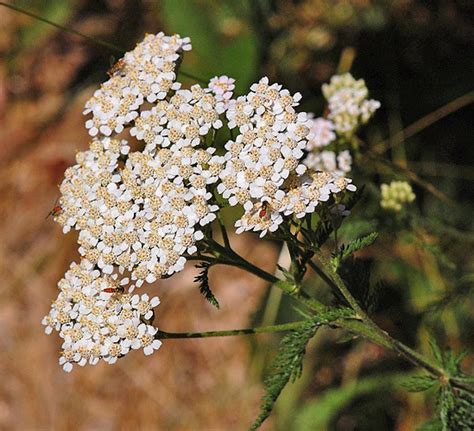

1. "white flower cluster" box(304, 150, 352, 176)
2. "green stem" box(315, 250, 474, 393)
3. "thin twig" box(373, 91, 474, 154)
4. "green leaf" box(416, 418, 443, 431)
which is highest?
"thin twig" box(373, 91, 474, 154)

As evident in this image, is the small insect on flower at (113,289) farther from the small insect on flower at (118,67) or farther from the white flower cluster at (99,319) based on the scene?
the small insect on flower at (118,67)

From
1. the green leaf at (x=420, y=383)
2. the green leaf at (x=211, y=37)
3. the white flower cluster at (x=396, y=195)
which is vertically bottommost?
the green leaf at (x=420, y=383)

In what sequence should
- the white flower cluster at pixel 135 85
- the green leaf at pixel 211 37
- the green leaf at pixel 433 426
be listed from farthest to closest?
the green leaf at pixel 211 37
the green leaf at pixel 433 426
the white flower cluster at pixel 135 85

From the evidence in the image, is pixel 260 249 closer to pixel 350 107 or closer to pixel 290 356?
pixel 350 107

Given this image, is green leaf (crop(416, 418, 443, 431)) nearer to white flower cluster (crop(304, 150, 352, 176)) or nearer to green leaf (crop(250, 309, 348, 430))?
green leaf (crop(250, 309, 348, 430))

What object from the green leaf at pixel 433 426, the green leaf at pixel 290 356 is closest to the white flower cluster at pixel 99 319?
the green leaf at pixel 290 356

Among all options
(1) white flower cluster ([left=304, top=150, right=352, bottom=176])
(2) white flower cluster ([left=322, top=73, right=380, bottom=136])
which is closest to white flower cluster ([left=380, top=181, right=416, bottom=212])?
(1) white flower cluster ([left=304, top=150, right=352, bottom=176])

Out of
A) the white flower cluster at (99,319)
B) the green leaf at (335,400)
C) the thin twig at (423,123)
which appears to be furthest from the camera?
the thin twig at (423,123)

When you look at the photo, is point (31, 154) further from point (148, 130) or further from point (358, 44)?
point (148, 130)
